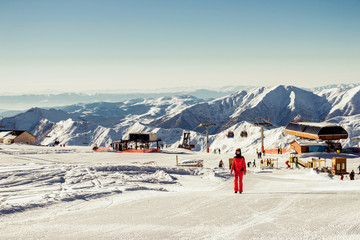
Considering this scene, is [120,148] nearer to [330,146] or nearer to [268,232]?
[330,146]

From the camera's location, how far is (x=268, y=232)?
20.7ft

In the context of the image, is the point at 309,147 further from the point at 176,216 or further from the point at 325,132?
the point at 176,216

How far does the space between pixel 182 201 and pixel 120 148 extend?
5704cm

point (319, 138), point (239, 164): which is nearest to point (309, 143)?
point (319, 138)

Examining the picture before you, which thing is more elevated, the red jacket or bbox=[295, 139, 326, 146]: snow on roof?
the red jacket

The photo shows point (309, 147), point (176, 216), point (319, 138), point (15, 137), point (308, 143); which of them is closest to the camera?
point (176, 216)

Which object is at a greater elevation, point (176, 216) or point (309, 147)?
Answer: point (176, 216)

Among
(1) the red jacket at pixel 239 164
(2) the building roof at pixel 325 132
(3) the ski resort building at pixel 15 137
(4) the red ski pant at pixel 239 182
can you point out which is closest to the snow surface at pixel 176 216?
(4) the red ski pant at pixel 239 182

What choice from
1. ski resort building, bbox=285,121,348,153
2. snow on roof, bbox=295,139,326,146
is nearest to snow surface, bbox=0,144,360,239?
snow on roof, bbox=295,139,326,146

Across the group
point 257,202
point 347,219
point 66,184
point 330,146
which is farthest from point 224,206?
point 330,146

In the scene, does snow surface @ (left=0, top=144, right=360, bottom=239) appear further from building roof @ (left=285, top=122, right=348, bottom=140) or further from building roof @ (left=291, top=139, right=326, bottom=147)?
building roof @ (left=285, top=122, right=348, bottom=140)

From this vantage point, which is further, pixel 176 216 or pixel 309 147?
pixel 309 147

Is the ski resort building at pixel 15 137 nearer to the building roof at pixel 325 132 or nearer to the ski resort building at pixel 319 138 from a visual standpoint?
the ski resort building at pixel 319 138

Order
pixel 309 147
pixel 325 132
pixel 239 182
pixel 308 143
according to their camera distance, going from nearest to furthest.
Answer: pixel 239 182 → pixel 309 147 → pixel 308 143 → pixel 325 132
